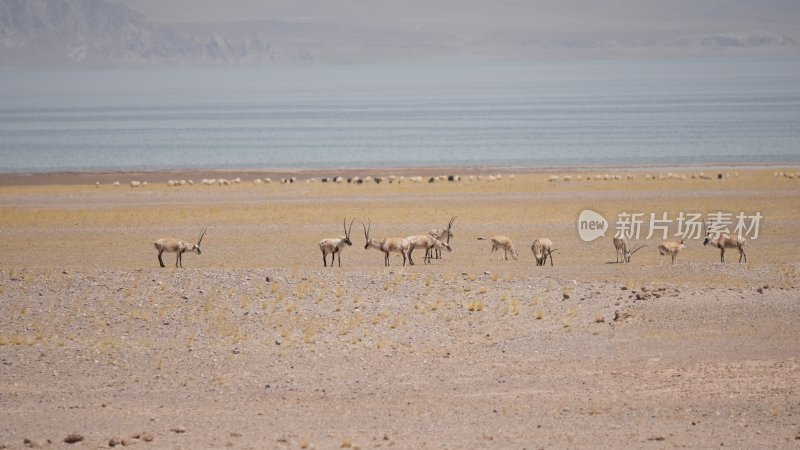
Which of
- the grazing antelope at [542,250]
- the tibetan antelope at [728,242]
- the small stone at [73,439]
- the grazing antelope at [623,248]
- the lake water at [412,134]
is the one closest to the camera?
the small stone at [73,439]

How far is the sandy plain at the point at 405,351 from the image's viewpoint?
15.1m

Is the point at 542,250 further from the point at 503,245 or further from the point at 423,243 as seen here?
the point at 423,243

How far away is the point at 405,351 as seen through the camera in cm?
1931

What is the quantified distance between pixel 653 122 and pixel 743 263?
9795 centimetres

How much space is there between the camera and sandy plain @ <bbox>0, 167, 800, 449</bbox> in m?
15.1

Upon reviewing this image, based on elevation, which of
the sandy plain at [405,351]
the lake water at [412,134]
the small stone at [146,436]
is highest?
the lake water at [412,134]

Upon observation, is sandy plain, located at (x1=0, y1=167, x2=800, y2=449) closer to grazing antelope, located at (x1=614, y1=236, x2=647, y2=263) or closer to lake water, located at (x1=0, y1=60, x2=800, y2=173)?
grazing antelope, located at (x1=614, y1=236, x2=647, y2=263)

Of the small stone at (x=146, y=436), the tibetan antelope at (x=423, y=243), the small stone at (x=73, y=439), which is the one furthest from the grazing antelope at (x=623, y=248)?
the small stone at (x=73, y=439)

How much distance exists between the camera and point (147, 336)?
2016cm

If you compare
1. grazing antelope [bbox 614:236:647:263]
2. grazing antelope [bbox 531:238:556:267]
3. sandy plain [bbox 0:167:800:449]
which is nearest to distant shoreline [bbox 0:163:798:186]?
sandy plain [bbox 0:167:800:449]

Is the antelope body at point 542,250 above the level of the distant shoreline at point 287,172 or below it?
below

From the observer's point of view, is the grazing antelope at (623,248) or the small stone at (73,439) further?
the grazing antelope at (623,248)

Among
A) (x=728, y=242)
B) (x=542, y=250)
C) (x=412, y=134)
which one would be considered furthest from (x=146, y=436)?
(x=412, y=134)

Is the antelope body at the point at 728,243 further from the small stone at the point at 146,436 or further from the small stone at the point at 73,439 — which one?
the small stone at the point at 73,439
